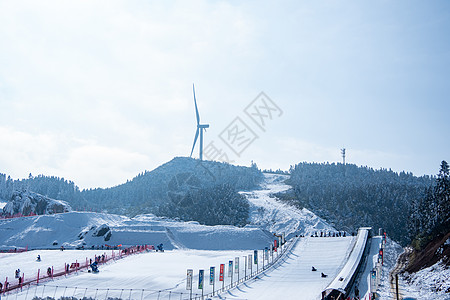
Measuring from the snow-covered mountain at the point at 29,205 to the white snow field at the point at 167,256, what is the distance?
31.8 ft

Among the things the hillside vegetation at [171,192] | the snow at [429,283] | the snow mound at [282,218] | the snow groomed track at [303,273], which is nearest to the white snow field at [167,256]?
the snow groomed track at [303,273]

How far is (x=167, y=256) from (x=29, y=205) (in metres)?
45.4

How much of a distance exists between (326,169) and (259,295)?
169 meters

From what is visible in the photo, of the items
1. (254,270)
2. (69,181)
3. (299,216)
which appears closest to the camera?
(254,270)

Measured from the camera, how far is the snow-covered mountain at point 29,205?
3546 inches

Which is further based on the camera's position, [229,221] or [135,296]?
[229,221]

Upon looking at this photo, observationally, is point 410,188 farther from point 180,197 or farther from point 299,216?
point 180,197

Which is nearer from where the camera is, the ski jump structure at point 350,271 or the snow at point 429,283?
the ski jump structure at point 350,271

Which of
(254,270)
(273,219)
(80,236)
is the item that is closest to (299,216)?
(273,219)

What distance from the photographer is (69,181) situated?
568ft

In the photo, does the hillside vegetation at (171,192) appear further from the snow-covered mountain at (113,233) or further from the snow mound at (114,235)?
the snow mound at (114,235)

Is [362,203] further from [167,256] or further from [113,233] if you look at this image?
[167,256]

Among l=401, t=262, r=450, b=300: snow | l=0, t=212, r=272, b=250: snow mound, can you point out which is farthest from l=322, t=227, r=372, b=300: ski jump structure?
l=0, t=212, r=272, b=250: snow mound

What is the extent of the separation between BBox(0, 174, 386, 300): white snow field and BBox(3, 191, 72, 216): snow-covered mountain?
969cm
